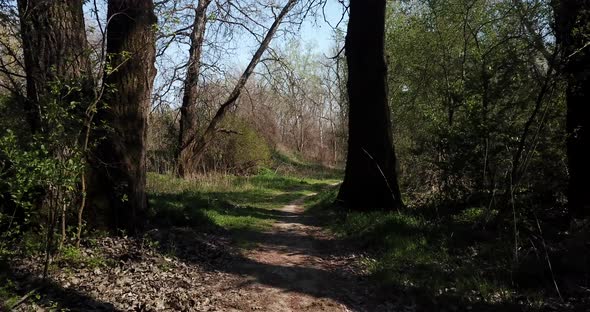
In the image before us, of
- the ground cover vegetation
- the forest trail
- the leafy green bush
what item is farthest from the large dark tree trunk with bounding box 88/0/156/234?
the leafy green bush

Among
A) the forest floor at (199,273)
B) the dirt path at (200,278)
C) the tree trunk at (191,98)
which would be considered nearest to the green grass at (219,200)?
the forest floor at (199,273)

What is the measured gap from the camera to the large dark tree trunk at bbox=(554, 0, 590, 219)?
6.24 meters

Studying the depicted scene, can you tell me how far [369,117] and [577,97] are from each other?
14.2ft

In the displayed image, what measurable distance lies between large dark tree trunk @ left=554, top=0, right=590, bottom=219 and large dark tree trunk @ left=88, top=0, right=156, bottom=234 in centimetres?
623

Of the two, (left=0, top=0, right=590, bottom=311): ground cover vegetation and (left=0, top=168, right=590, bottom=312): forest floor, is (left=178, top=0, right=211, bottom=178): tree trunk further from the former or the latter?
(left=0, top=168, right=590, bottom=312): forest floor

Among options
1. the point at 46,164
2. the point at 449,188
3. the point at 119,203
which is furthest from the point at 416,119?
the point at 46,164

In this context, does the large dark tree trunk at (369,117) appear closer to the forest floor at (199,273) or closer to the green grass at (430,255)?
the green grass at (430,255)

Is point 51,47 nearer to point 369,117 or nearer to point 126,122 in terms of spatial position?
point 126,122

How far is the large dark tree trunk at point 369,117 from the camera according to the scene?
10133 millimetres

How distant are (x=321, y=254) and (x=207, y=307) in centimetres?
284

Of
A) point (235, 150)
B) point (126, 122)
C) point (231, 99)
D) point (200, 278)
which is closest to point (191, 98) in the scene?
point (231, 99)

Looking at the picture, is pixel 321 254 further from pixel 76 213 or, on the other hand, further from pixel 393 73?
pixel 393 73

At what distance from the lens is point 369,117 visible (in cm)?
1039

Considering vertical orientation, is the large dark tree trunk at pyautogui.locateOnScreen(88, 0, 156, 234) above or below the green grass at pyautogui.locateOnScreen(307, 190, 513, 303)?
above
